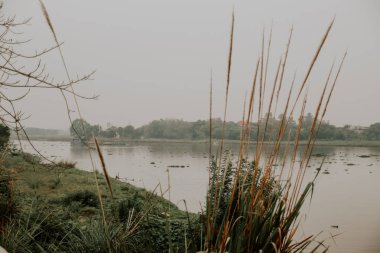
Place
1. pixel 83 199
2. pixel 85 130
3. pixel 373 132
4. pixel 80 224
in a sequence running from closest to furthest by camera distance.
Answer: pixel 85 130, pixel 80 224, pixel 83 199, pixel 373 132

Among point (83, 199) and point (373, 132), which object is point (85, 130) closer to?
point (83, 199)

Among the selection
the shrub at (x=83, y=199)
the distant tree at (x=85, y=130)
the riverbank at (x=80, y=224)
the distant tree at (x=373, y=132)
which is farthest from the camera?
the distant tree at (x=373, y=132)

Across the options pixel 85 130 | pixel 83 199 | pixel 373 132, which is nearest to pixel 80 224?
pixel 83 199

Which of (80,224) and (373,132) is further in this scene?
(373,132)

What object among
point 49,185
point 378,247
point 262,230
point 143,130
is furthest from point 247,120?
point 143,130

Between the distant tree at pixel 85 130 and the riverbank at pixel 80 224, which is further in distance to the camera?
the riverbank at pixel 80 224

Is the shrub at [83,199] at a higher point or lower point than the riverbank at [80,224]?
lower

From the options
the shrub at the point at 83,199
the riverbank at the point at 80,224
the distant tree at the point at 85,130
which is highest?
the distant tree at the point at 85,130

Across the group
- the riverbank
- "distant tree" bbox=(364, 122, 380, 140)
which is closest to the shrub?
the riverbank

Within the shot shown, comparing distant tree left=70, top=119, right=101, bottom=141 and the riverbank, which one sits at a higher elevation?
distant tree left=70, top=119, right=101, bottom=141

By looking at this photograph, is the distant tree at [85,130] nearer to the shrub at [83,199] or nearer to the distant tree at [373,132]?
the shrub at [83,199]

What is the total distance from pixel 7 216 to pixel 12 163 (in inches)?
480

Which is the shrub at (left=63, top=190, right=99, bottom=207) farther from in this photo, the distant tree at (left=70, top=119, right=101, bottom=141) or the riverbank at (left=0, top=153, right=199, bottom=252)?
the distant tree at (left=70, top=119, right=101, bottom=141)

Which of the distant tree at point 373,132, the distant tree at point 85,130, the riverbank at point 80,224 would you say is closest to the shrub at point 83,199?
the riverbank at point 80,224
